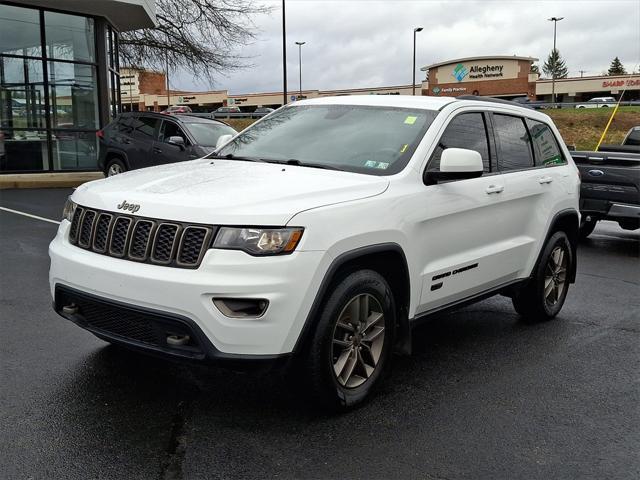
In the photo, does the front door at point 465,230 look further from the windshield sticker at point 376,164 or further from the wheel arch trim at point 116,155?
the wheel arch trim at point 116,155

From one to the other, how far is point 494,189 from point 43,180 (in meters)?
12.8

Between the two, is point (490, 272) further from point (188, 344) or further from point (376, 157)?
point (188, 344)

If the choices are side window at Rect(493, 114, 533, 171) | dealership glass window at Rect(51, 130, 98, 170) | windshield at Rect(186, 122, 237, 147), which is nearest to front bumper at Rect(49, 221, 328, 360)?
side window at Rect(493, 114, 533, 171)

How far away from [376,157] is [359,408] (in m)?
1.55

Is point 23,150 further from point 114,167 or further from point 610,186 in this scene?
point 610,186

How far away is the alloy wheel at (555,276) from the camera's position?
5.71 m

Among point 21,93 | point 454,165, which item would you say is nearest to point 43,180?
point 21,93

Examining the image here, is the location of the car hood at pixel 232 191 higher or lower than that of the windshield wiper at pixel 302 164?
lower

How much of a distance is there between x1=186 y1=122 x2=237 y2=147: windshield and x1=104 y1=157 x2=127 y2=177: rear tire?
6.57 feet

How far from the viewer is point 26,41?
15.7 metres

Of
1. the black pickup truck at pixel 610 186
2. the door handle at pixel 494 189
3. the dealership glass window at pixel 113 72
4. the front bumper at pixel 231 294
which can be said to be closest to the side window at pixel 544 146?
the door handle at pixel 494 189

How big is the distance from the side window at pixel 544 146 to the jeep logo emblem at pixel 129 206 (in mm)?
3447

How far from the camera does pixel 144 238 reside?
346 cm

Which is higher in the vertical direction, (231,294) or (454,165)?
(454,165)
